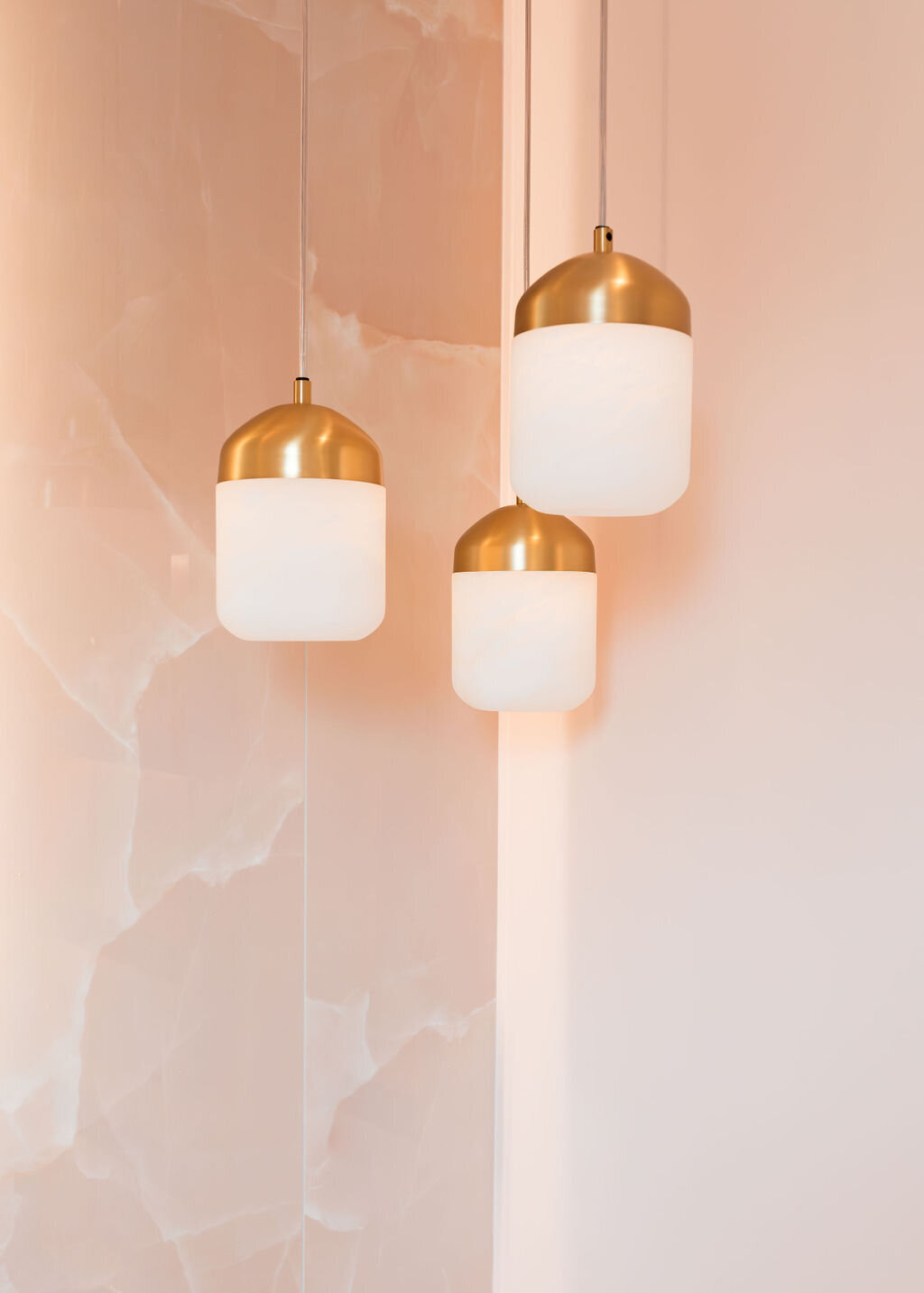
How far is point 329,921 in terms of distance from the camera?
1370 mm

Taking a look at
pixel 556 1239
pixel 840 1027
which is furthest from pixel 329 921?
pixel 840 1027

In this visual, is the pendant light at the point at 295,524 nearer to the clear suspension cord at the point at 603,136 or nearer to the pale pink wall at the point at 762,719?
the clear suspension cord at the point at 603,136

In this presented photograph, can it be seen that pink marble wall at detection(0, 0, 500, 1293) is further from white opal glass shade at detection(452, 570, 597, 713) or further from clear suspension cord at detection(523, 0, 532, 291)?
white opal glass shade at detection(452, 570, 597, 713)

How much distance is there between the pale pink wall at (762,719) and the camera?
0.94m

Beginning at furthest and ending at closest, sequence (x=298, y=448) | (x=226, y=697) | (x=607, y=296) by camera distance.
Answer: (x=226, y=697)
(x=298, y=448)
(x=607, y=296)

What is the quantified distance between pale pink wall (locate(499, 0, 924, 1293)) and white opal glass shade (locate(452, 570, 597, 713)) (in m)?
0.16

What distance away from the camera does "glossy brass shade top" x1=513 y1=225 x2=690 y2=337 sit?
0.78 m

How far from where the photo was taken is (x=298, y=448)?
900 mm

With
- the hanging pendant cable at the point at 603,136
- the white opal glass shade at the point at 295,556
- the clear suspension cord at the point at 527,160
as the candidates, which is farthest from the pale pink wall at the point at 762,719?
the white opal glass shade at the point at 295,556

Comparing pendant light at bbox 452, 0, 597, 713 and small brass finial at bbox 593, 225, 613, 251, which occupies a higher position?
small brass finial at bbox 593, 225, 613, 251

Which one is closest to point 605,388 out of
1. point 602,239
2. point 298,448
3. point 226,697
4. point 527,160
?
point 602,239

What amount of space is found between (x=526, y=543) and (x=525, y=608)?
6 centimetres

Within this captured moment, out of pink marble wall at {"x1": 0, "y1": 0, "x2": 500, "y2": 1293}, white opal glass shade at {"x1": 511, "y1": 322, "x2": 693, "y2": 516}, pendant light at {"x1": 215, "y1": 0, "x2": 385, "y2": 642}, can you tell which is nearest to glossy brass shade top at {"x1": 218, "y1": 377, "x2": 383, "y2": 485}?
pendant light at {"x1": 215, "y1": 0, "x2": 385, "y2": 642}

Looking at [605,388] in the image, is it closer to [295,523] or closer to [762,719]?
[295,523]
